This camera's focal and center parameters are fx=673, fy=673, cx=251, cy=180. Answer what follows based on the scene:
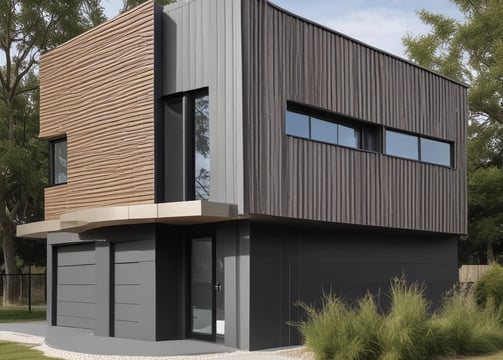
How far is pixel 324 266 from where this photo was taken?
15.0 meters

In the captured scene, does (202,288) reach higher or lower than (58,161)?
lower

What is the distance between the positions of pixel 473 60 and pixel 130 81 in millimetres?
25371

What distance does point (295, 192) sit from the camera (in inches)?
538

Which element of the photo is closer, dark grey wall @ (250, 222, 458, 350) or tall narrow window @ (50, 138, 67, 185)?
dark grey wall @ (250, 222, 458, 350)

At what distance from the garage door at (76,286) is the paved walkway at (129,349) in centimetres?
146

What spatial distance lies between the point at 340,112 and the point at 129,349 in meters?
6.88

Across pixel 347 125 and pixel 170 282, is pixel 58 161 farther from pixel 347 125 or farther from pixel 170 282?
pixel 347 125

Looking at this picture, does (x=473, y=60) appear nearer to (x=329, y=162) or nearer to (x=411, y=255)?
(x=411, y=255)

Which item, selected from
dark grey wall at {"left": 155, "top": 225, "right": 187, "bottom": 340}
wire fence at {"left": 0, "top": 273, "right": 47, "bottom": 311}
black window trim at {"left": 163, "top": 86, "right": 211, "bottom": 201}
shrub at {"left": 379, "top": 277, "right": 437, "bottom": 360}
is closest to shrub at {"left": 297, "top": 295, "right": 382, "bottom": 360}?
shrub at {"left": 379, "top": 277, "right": 437, "bottom": 360}

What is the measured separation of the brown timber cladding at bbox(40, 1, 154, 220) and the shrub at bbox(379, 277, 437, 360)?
18.5ft

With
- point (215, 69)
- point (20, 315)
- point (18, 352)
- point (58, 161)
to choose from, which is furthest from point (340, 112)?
point (20, 315)

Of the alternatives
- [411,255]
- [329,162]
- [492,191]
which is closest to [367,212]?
[329,162]

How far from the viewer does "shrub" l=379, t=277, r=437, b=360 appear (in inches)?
423

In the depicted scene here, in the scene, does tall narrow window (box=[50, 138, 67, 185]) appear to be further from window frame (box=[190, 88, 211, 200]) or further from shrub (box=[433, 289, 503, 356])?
shrub (box=[433, 289, 503, 356])
